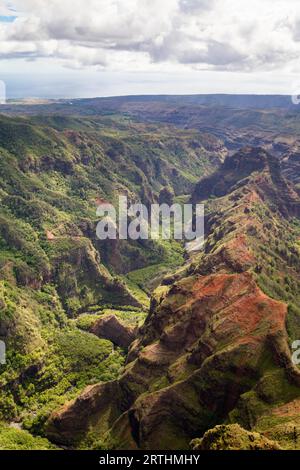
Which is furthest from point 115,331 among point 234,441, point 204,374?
point 234,441

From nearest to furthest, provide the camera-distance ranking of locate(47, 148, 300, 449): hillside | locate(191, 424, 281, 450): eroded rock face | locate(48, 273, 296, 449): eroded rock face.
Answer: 1. locate(191, 424, 281, 450): eroded rock face
2. locate(47, 148, 300, 449): hillside
3. locate(48, 273, 296, 449): eroded rock face

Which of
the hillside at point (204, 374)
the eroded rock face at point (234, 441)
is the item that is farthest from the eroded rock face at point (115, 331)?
the eroded rock face at point (234, 441)

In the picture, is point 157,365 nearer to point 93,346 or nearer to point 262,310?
point 262,310

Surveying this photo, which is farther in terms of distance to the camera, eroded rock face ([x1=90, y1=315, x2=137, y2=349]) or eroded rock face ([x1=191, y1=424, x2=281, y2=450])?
eroded rock face ([x1=90, y1=315, x2=137, y2=349])

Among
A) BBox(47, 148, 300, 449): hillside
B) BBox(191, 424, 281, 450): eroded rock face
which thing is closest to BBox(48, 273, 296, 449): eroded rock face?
BBox(47, 148, 300, 449): hillside

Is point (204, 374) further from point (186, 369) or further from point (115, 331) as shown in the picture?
point (115, 331)

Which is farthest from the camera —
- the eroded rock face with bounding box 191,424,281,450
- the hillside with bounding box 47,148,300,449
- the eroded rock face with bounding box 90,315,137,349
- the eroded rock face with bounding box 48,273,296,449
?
the eroded rock face with bounding box 90,315,137,349

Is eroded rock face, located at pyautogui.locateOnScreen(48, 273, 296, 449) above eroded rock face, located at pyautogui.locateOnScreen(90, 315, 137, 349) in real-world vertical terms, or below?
above

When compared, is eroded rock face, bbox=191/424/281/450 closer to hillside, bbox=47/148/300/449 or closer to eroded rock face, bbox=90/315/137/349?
hillside, bbox=47/148/300/449
